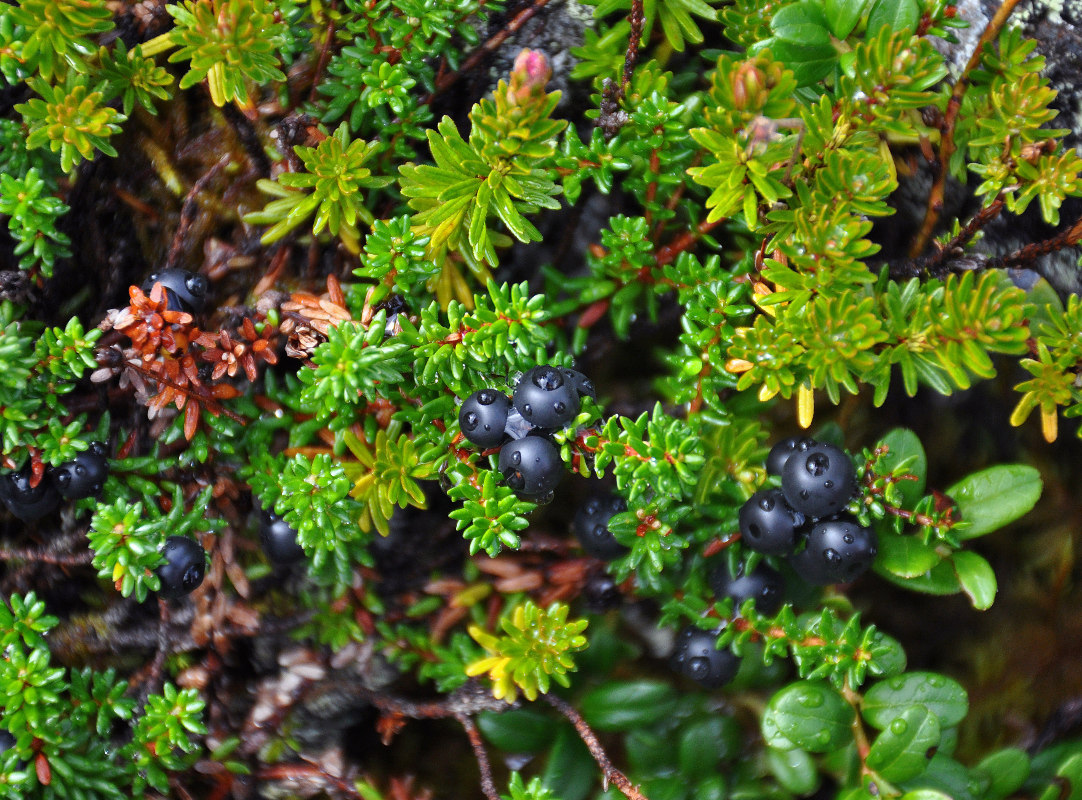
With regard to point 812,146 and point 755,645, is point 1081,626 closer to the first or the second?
point 755,645

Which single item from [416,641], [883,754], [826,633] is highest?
[826,633]

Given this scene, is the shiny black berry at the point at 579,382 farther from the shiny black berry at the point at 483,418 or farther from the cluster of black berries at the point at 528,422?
the shiny black berry at the point at 483,418

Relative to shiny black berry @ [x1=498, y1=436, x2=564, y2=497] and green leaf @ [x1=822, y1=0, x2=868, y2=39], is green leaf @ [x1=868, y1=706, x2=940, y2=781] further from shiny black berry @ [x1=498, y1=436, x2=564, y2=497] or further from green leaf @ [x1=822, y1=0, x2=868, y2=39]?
green leaf @ [x1=822, y1=0, x2=868, y2=39]

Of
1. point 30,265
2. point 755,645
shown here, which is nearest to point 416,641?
point 755,645

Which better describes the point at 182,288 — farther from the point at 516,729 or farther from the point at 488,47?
the point at 516,729

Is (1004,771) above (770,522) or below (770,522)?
below

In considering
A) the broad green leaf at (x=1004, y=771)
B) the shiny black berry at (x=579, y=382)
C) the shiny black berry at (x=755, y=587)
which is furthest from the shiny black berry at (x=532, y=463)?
the broad green leaf at (x=1004, y=771)

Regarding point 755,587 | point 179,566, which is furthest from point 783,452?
point 179,566
